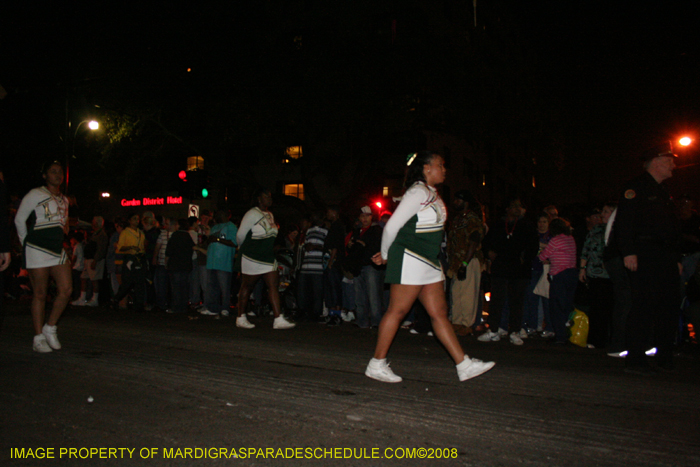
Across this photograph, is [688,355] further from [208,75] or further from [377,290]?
[208,75]

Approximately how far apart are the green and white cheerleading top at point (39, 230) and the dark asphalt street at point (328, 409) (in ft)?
3.42

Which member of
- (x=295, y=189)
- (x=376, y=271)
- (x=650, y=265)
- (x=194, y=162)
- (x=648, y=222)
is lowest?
(x=376, y=271)

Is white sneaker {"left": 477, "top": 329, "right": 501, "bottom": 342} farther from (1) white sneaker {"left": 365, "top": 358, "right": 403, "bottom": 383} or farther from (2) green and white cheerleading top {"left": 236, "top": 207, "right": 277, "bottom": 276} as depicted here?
(1) white sneaker {"left": 365, "top": 358, "right": 403, "bottom": 383}

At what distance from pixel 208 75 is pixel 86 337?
57.7ft

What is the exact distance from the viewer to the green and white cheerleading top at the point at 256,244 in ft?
28.1

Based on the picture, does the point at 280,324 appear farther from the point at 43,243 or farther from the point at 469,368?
the point at 469,368

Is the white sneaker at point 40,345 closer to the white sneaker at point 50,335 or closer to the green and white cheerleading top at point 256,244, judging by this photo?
the white sneaker at point 50,335

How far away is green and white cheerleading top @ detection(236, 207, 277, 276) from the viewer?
8.58 meters

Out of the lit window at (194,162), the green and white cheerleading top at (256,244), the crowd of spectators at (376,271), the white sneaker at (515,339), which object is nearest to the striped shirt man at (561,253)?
the crowd of spectators at (376,271)

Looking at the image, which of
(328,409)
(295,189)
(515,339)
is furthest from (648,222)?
(295,189)

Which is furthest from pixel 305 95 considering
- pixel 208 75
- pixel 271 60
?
pixel 208 75

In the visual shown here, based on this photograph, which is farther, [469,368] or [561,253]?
[561,253]

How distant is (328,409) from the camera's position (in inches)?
158

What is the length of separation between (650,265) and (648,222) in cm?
43
